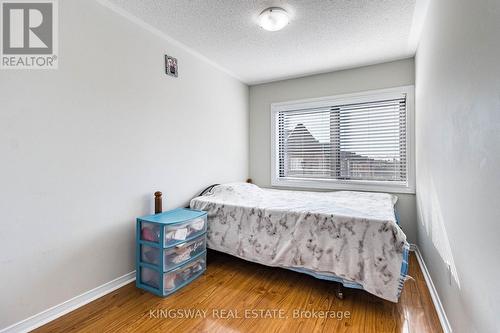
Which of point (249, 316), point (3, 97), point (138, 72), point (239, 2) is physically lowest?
point (249, 316)

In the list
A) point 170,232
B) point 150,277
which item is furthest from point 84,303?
point 170,232

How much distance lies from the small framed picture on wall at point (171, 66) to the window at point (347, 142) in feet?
5.47

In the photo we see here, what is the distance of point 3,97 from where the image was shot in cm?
144

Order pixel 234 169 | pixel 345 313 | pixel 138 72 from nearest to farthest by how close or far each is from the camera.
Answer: pixel 345 313
pixel 138 72
pixel 234 169

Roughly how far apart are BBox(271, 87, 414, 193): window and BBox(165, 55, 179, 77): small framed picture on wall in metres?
1.67

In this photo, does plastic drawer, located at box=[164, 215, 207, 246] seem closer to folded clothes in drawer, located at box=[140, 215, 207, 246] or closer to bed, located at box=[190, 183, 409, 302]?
folded clothes in drawer, located at box=[140, 215, 207, 246]

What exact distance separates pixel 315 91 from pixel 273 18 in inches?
63.3

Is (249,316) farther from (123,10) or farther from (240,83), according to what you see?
(240,83)

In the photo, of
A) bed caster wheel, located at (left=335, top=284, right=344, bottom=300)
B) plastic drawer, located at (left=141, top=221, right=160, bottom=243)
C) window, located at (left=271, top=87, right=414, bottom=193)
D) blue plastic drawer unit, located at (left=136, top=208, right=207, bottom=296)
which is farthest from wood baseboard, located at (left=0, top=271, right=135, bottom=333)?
window, located at (left=271, top=87, right=414, bottom=193)

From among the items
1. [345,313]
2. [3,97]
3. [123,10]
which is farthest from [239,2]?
[345,313]

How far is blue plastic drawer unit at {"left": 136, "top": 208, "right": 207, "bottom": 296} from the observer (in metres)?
1.94

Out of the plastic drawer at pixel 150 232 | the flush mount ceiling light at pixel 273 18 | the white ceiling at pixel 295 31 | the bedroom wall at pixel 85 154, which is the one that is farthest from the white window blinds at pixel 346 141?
the plastic drawer at pixel 150 232

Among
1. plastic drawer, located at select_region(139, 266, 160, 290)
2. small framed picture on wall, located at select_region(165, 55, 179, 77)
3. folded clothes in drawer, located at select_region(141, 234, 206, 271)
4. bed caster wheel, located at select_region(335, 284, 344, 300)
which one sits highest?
small framed picture on wall, located at select_region(165, 55, 179, 77)

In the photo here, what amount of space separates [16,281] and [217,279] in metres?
1.40
